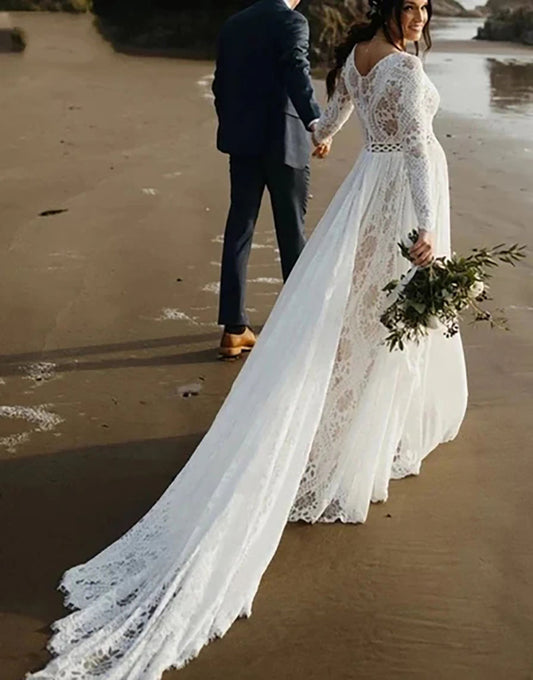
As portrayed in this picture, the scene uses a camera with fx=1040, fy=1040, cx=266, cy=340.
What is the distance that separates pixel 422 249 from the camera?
3.34 meters

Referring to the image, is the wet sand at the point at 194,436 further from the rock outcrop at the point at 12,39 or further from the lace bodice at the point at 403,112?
the rock outcrop at the point at 12,39

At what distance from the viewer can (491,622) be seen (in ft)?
10.3

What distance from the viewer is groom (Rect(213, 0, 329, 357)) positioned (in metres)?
4.67

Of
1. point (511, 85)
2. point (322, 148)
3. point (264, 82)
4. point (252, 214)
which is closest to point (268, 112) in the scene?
point (264, 82)

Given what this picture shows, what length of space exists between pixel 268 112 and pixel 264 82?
14 centimetres

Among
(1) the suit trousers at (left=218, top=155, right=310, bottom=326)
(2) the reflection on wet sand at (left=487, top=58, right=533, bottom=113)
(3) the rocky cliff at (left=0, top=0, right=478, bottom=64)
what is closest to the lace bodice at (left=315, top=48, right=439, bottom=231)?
(1) the suit trousers at (left=218, top=155, right=310, bottom=326)

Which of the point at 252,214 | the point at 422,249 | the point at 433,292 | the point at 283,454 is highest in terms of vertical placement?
the point at 422,249

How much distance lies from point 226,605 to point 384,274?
124cm

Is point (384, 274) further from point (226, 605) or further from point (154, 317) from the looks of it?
point (154, 317)

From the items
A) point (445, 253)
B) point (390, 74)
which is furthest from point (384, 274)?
point (390, 74)

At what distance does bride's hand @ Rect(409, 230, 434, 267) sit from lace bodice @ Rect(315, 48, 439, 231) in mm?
38

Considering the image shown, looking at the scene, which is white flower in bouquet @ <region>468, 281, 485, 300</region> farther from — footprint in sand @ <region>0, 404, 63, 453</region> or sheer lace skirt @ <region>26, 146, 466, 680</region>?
footprint in sand @ <region>0, 404, 63, 453</region>

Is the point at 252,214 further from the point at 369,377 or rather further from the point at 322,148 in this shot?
the point at 369,377

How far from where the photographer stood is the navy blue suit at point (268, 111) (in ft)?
15.3
